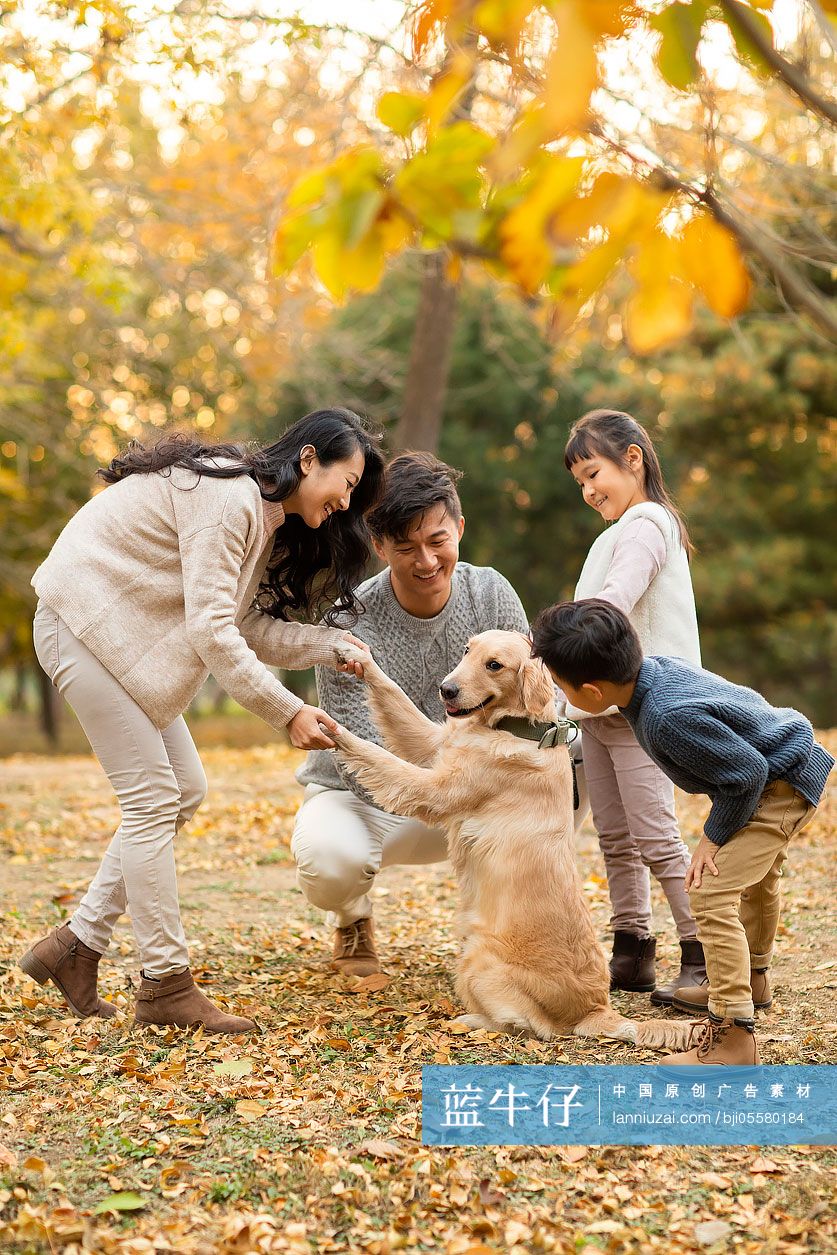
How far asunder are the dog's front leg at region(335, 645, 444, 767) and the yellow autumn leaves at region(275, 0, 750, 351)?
96.4 inches

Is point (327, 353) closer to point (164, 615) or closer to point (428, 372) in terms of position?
point (428, 372)

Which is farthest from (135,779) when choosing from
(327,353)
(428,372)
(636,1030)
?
(327,353)

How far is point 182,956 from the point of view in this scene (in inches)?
157

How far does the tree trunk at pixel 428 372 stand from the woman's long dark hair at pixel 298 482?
9430 mm

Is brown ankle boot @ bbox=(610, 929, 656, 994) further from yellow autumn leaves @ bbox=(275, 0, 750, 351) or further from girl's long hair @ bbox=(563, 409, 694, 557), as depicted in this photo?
yellow autumn leaves @ bbox=(275, 0, 750, 351)

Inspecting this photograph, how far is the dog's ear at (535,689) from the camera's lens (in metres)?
4.22

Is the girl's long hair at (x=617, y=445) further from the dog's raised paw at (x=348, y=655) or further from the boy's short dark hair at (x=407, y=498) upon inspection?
the dog's raised paw at (x=348, y=655)

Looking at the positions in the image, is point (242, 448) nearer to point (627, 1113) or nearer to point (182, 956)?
point (182, 956)

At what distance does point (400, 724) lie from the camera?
180 inches

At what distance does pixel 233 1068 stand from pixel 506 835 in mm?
1222

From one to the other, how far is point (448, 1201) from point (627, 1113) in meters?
0.70

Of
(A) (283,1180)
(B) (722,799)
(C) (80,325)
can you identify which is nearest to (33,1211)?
(A) (283,1180)

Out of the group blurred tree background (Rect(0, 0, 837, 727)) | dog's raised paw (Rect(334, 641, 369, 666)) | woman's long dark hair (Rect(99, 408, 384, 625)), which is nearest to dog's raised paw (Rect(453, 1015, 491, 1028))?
dog's raised paw (Rect(334, 641, 369, 666))

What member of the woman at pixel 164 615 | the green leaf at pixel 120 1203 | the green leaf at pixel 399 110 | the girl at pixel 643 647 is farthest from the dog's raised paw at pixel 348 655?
the green leaf at pixel 399 110
